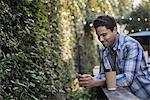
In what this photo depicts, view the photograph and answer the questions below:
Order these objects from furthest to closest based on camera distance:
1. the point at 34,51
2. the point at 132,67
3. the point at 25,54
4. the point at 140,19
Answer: the point at 140,19 < the point at 34,51 < the point at 25,54 < the point at 132,67

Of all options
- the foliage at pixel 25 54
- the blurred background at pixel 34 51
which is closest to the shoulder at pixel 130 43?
the blurred background at pixel 34 51

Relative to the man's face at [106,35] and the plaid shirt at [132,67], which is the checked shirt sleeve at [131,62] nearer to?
the plaid shirt at [132,67]

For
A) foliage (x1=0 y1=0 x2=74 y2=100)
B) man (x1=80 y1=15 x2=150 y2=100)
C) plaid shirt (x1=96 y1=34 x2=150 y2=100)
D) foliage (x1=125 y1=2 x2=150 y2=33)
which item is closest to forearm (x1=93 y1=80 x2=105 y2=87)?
man (x1=80 y1=15 x2=150 y2=100)

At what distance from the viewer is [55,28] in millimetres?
6270

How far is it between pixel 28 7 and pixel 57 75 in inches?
73.9

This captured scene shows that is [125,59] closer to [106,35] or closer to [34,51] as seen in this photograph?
[106,35]

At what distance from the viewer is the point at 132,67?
2525 millimetres

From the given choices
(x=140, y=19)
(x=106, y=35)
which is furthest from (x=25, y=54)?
(x=140, y=19)

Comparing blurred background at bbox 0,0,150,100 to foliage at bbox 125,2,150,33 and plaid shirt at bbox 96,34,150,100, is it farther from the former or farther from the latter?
foliage at bbox 125,2,150,33

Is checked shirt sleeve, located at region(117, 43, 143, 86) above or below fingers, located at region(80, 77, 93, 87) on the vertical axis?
above

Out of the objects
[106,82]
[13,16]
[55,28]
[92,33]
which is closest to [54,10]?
[55,28]

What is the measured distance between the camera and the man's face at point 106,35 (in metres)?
2.57

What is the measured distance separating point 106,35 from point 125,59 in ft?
0.65

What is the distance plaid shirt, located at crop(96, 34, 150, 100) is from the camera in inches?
99.7
